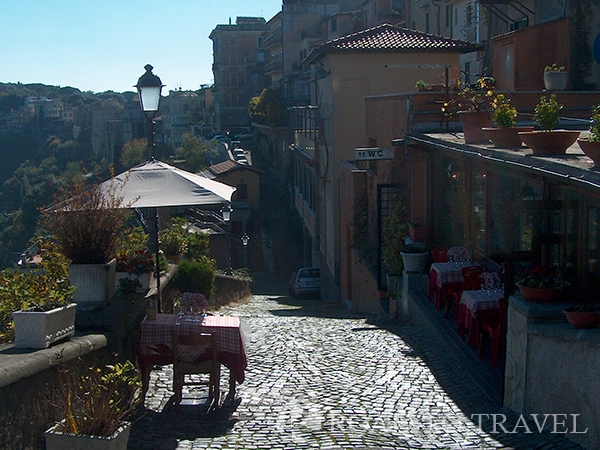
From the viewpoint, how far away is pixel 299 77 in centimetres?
5047

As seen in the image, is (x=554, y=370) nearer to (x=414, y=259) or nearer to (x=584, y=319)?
(x=584, y=319)

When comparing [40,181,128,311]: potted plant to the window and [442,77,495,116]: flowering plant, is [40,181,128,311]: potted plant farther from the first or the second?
the window

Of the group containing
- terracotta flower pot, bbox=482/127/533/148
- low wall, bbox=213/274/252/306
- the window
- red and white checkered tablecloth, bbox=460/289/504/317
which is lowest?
low wall, bbox=213/274/252/306

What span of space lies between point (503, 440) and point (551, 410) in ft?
1.60

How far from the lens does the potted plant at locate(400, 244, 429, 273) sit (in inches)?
492

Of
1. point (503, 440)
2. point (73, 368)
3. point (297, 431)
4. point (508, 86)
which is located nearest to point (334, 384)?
point (297, 431)

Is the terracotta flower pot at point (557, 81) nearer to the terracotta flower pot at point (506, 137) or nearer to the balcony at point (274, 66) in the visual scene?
the terracotta flower pot at point (506, 137)

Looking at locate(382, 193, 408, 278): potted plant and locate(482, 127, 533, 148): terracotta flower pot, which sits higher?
locate(482, 127, 533, 148): terracotta flower pot

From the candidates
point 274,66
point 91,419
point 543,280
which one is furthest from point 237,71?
point 91,419

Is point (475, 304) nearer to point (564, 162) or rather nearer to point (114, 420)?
point (564, 162)

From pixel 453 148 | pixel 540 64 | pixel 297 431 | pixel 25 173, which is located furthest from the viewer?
pixel 25 173

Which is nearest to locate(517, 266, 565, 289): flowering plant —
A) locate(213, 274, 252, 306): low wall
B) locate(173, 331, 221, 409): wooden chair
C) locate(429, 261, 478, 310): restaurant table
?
locate(173, 331, 221, 409): wooden chair

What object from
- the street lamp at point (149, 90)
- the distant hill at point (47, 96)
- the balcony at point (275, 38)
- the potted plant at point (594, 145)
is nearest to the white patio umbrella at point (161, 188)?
the street lamp at point (149, 90)

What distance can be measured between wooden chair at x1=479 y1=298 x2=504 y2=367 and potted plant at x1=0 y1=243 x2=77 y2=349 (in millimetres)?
4494
